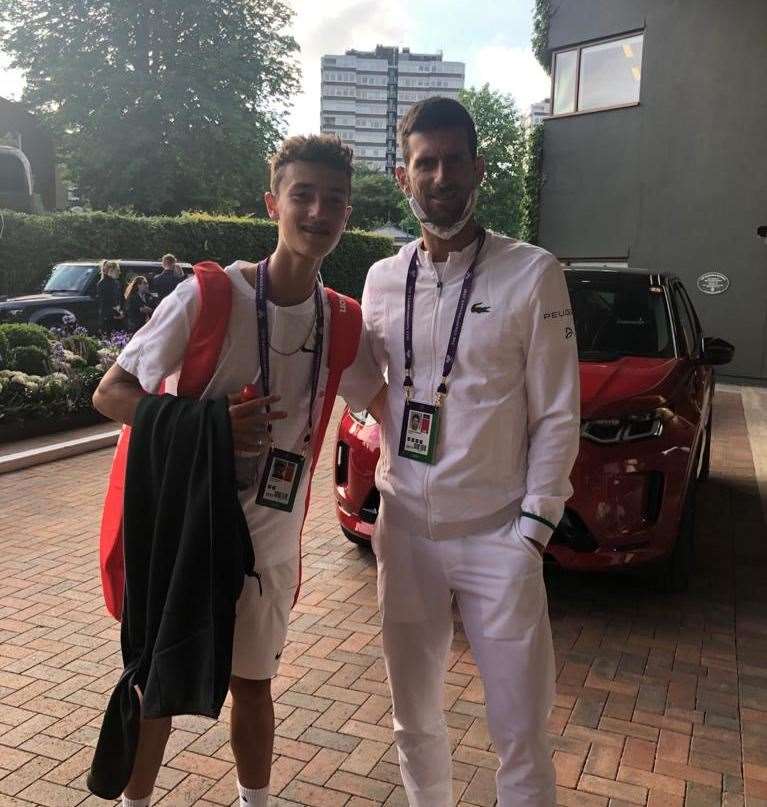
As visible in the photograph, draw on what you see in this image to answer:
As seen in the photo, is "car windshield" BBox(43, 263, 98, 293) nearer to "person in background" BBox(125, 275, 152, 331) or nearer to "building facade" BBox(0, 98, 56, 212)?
"person in background" BBox(125, 275, 152, 331)

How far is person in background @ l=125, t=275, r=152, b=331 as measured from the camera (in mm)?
12805

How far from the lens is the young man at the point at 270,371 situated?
204cm

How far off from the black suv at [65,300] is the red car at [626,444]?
9.78 metres

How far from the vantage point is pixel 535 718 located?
2.07 meters

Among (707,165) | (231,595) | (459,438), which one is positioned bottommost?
(231,595)

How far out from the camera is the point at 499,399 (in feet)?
6.90

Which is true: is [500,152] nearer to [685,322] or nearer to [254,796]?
[685,322]

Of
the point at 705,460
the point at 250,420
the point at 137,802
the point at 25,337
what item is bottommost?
the point at 705,460

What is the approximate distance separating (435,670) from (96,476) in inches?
215

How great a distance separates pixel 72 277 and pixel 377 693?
12561 mm

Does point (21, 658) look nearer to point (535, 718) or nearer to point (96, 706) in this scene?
point (96, 706)

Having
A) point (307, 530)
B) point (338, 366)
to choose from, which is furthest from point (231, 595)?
point (307, 530)

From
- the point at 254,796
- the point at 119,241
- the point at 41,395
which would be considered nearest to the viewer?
the point at 254,796

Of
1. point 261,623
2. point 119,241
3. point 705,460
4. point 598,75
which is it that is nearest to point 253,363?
point 261,623
